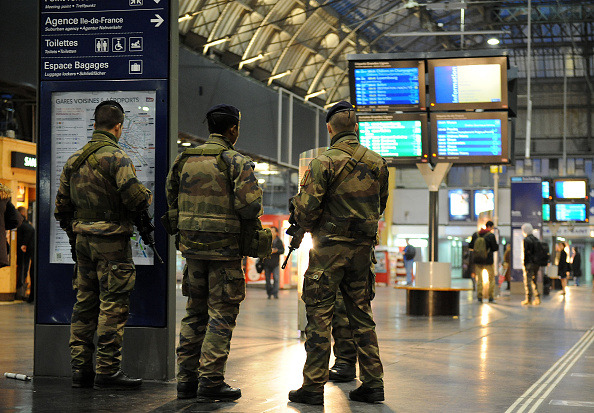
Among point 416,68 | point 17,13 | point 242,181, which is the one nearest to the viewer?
point 242,181

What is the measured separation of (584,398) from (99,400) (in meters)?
3.34

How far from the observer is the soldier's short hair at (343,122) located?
5977mm

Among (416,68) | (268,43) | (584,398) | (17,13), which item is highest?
(268,43)

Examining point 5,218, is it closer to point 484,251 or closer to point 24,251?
point 24,251

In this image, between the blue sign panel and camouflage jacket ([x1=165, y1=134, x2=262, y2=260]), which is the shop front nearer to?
the blue sign panel

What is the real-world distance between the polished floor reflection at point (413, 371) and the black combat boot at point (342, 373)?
186 mm

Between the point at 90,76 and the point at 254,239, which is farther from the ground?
the point at 90,76

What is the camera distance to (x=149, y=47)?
6.56 meters

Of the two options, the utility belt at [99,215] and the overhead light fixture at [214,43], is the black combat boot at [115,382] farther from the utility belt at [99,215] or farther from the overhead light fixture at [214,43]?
the overhead light fixture at [214,43]

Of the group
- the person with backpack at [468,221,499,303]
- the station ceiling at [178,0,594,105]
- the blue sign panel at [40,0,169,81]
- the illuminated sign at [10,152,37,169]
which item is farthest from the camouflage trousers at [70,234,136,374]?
the station ceiling at [178,0,594,105]

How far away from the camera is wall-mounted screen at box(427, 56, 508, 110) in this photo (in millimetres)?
14406

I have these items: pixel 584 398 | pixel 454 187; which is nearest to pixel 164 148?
pixel 584 398

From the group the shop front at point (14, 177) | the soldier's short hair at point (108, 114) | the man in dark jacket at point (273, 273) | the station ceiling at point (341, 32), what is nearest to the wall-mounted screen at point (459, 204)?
the station ceiling at point (341, 32)

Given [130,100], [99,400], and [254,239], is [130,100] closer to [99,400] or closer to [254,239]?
[254,239]
